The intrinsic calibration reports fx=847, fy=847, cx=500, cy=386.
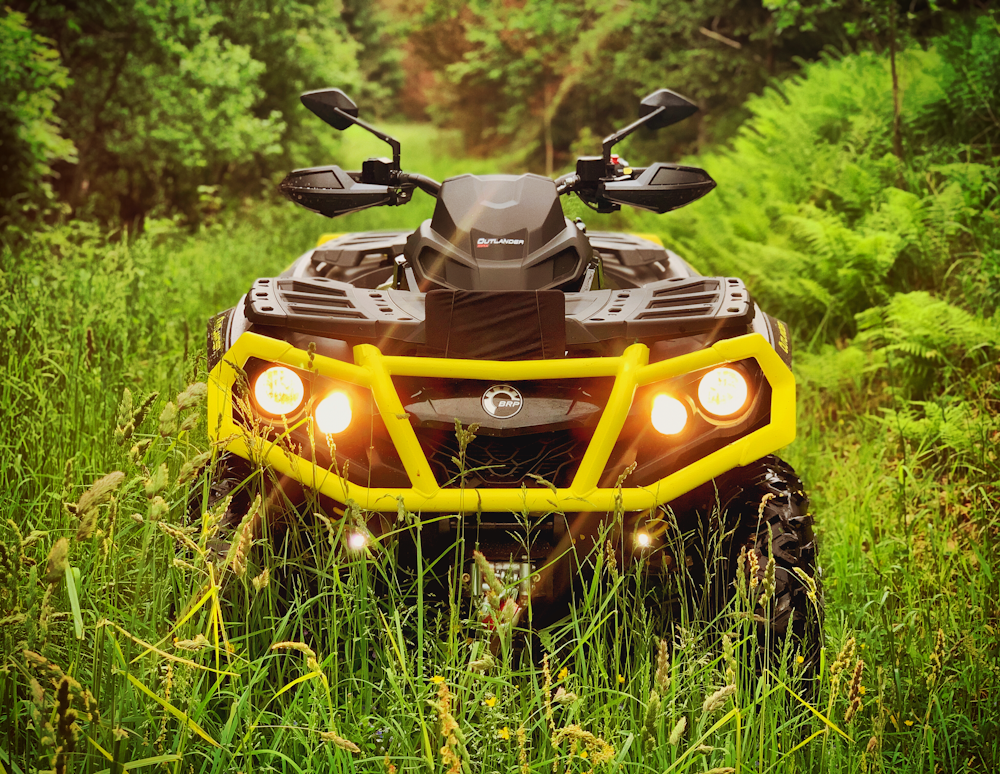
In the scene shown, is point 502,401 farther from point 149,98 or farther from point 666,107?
point 149,98

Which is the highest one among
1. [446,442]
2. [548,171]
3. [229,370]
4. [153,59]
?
[153,59]

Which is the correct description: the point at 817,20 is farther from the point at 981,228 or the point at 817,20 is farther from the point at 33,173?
the point at 33,173

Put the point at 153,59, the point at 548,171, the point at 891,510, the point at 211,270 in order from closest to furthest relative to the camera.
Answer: the point at 891,510
the point at 211,270
the point at 153,59
the point at 548,171

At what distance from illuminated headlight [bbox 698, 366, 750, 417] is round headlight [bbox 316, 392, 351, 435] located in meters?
0.97

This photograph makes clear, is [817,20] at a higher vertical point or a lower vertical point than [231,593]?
higher

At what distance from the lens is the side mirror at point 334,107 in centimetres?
299

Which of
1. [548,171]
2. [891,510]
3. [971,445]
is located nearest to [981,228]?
[971,445]

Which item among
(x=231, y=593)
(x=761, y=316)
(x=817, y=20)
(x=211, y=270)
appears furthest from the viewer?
(x=817, y=20)

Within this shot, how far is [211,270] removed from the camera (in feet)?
25.9

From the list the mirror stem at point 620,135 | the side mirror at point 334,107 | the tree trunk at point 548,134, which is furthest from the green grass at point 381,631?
the tree trunk at point 548,134

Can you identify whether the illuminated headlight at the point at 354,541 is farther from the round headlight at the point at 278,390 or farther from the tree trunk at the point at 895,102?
the tree trunk at the point at 895,102

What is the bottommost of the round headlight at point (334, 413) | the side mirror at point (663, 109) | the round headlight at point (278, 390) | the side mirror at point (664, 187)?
the round headlight at point (334, 413)

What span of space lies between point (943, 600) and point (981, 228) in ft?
13.7

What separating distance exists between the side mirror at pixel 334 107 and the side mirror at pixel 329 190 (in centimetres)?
20
